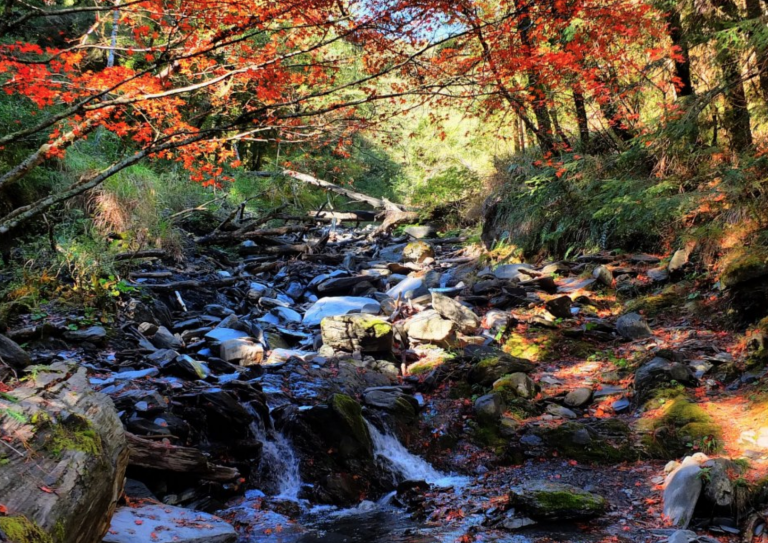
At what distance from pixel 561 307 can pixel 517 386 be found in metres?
2.32

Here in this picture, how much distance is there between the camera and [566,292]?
8.30 m

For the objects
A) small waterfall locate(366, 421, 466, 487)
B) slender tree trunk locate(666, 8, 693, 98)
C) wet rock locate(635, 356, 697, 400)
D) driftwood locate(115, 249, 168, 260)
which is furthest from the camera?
driftwood locate(115, 249, 168, 260)

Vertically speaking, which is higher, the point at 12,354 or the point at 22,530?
the point at 12,354

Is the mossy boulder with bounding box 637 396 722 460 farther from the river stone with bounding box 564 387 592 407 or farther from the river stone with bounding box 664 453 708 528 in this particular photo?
the river stone with bounding box 564 387 592 407

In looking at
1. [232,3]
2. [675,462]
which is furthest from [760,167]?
[232,3]

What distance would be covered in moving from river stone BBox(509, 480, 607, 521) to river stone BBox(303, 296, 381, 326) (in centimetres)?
500

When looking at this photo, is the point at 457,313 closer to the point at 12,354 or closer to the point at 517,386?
the point at 517,386

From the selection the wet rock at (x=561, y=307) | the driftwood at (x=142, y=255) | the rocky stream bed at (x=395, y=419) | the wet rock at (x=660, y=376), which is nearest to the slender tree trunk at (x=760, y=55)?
the rocky stream bed at (x=395, y=419)

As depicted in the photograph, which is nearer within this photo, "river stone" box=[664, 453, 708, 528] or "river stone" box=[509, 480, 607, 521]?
"river stone" box=[664, 453, 708, 528]

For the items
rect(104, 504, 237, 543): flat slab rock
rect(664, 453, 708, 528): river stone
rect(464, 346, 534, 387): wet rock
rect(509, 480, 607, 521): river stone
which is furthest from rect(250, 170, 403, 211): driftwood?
rect(664, 453, 708, 528): river stone

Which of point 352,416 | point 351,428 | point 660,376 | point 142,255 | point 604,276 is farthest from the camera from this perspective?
point 142,255

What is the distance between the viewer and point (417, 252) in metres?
13.0

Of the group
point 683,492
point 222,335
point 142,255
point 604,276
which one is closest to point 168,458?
point 222,335

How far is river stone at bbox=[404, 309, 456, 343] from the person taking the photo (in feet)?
23.9
